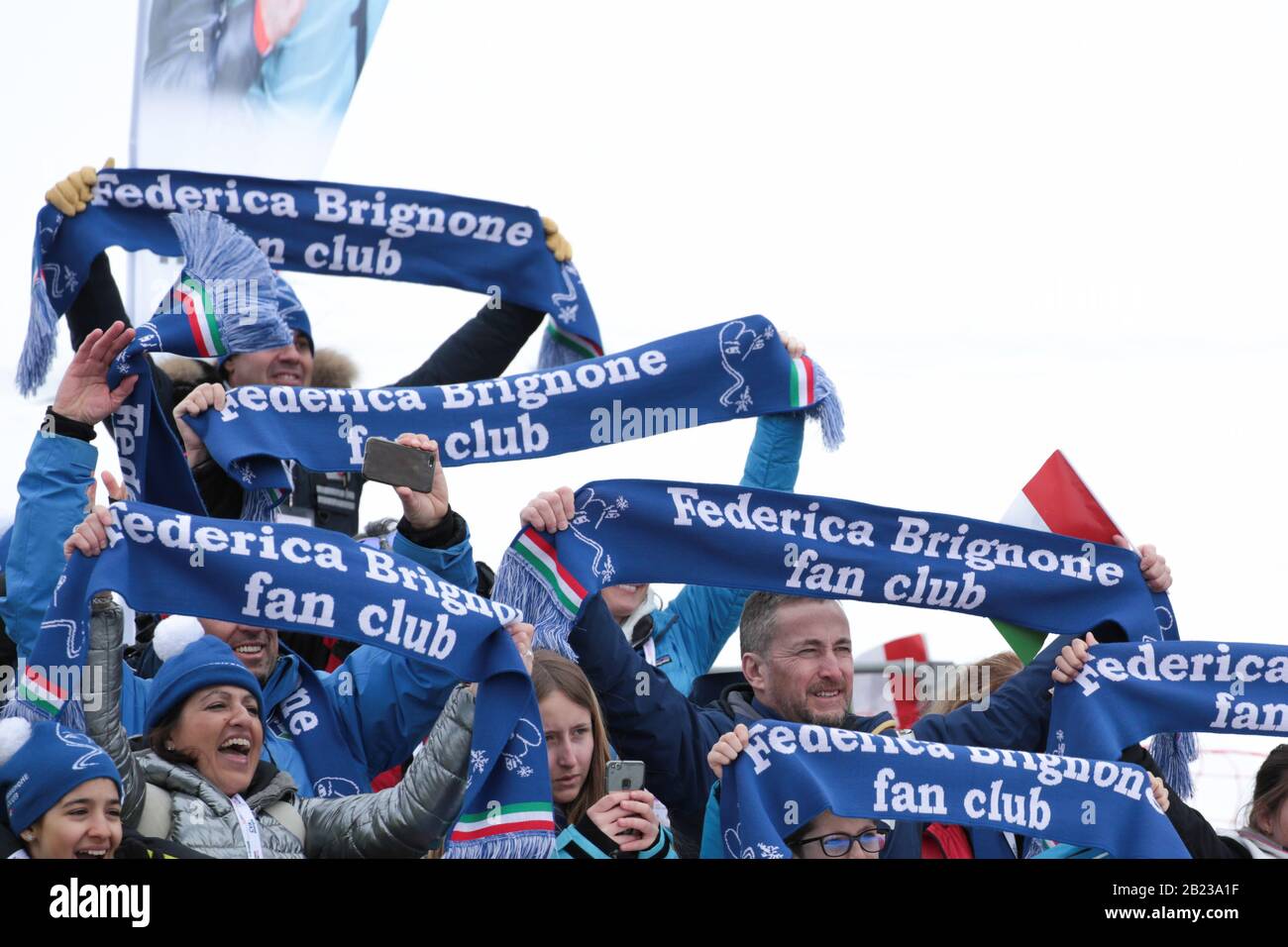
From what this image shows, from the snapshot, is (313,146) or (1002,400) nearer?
(313,146)

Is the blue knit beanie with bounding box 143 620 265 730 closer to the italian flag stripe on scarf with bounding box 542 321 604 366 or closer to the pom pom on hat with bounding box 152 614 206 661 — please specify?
the pom pom on hat with bounding box 152 614 206 661

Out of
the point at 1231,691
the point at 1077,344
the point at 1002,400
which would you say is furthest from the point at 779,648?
the point at 1077,344

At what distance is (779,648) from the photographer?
136 inches

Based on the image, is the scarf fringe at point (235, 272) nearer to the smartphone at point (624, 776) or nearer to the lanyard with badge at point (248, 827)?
the lanyard with badge at point (248, 827)

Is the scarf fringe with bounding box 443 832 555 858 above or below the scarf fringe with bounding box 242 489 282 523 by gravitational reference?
below

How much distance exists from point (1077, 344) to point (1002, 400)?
635 mm

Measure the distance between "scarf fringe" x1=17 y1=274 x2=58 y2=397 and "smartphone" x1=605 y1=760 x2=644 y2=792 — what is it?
1725 mm

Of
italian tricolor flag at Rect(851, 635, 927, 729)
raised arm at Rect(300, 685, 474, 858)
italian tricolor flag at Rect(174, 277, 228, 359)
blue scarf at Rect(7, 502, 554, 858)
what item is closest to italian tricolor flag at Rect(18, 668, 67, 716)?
blue scarf at Rect(7, 502, 554, 858)

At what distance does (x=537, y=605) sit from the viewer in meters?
3.29

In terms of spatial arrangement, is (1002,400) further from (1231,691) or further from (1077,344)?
(1231,691)

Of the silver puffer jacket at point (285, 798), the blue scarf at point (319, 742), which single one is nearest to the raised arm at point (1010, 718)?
the silver puffer jacket at point (285, 798)

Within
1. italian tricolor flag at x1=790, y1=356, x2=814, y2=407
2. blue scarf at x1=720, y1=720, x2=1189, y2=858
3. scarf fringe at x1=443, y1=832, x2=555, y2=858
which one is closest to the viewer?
scarf fringe at x1=443, y1=832, x2=555, y2=858

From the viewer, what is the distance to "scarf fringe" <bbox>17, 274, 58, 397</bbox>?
3902 mm

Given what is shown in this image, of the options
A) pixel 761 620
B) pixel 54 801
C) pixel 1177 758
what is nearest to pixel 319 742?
pixel 54 801
